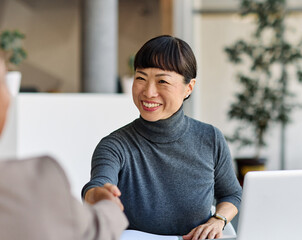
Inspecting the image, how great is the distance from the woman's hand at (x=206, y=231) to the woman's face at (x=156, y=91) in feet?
1.40

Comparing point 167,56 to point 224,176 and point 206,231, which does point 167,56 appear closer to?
point 224,176

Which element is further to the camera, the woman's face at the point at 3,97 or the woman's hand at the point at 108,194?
the woman's hand at the point at 108,194

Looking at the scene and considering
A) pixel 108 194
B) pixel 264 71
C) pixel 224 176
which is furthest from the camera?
pixel 264 71

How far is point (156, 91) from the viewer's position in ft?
6.56

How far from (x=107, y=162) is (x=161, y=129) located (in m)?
0.27

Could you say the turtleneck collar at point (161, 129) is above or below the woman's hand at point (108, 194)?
above

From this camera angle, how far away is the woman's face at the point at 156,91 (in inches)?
78.8

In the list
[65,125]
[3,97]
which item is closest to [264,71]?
[65,125]

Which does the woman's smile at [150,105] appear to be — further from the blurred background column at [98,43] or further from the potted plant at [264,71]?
the potted plant at [264,71]

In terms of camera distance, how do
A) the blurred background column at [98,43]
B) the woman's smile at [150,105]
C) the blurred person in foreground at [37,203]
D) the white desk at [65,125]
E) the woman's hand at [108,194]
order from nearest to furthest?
1. the blurred person in foreground at [37,203]
2. the woman's hand at [108,194]
3. the woman's smile at [150,105]
4. the white desk at [65,125]
5. the blurred background column at [98,43]

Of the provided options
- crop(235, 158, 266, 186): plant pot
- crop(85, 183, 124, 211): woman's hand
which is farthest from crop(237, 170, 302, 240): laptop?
crop(235, 158, 266, 186): plant pot

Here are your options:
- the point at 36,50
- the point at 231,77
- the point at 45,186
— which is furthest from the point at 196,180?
the point at 36,50

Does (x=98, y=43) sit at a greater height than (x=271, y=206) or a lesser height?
greater

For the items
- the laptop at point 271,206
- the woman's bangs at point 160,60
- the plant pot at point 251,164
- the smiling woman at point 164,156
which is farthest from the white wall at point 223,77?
the laptop at point 271,206
